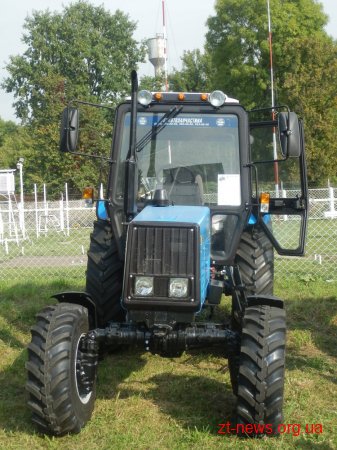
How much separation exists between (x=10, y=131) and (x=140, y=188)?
57744 millimetres

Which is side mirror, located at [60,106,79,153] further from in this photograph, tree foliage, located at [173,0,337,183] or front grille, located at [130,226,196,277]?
tree foliage, located at [173,0,337,183]

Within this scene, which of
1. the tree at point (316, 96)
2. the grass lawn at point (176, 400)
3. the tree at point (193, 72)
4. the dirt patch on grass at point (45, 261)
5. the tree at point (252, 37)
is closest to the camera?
the grass lawn at point (176, 400)

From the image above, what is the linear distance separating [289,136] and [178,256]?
5.25 feet

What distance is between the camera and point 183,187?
17.1 feet

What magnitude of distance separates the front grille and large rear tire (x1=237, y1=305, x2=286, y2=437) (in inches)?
24.0

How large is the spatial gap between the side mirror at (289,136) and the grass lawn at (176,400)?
182 centimetres

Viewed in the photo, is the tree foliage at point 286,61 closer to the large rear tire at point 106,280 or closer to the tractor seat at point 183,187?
the tractor seat at point 183,187

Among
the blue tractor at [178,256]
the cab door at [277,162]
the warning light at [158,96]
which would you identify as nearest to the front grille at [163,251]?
the blue tractor at [178,256]

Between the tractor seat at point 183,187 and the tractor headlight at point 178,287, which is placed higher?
the tractor seat at point 183,187

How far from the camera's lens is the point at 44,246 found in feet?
50.1

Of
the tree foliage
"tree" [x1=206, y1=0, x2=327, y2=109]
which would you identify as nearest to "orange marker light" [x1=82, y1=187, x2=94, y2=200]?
the tree foliage

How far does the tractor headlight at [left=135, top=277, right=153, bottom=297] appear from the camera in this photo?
390 cm

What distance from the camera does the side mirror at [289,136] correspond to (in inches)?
192

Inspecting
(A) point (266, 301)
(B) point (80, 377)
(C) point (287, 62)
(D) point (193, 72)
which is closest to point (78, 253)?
(B) point (80, 377)
